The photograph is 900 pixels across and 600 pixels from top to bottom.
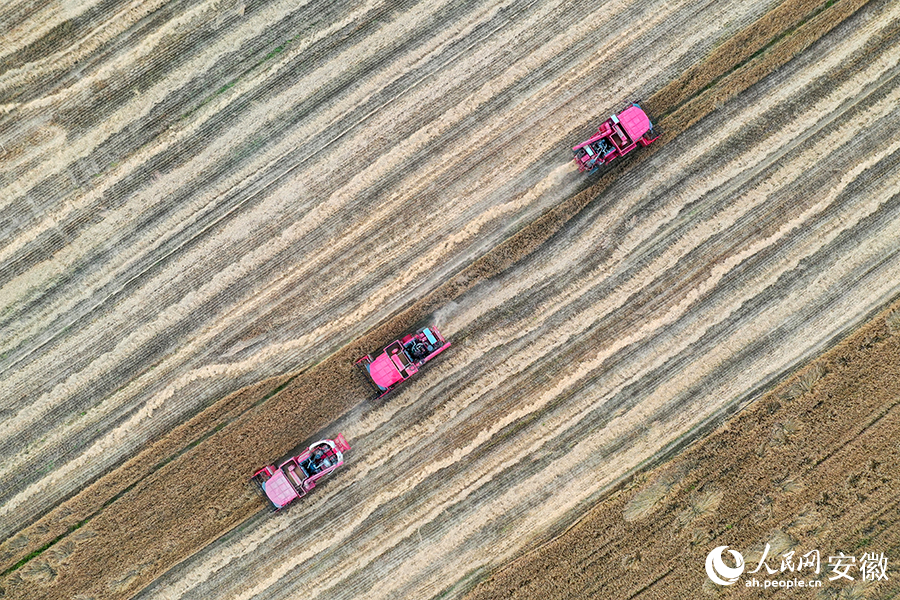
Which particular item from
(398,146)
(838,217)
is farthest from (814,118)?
(398,146)

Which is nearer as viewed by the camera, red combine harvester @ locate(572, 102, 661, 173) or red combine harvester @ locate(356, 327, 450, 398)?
red combine harvester @ locate(356, 327, 450, 398)

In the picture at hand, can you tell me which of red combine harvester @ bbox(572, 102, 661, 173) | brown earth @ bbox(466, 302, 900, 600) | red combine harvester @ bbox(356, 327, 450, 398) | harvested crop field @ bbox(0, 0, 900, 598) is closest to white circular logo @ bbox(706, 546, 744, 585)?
brown earth @ bbox(466, 302, 900, 600)

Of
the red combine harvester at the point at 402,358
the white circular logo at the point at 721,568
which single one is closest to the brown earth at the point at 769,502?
the white circular logo at the point at 721,568

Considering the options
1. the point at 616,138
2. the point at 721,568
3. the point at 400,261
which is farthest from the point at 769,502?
the point at 400,261

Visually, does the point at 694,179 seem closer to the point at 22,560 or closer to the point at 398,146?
the point at 398,146

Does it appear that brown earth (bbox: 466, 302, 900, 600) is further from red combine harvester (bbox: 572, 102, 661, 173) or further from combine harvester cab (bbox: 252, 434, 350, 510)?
red combine harvester (bbox: 572, 102, 661, 173)

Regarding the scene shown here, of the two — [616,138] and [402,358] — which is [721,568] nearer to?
[402,358]

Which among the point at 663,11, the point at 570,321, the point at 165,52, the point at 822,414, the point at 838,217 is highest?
the point at 165,52
